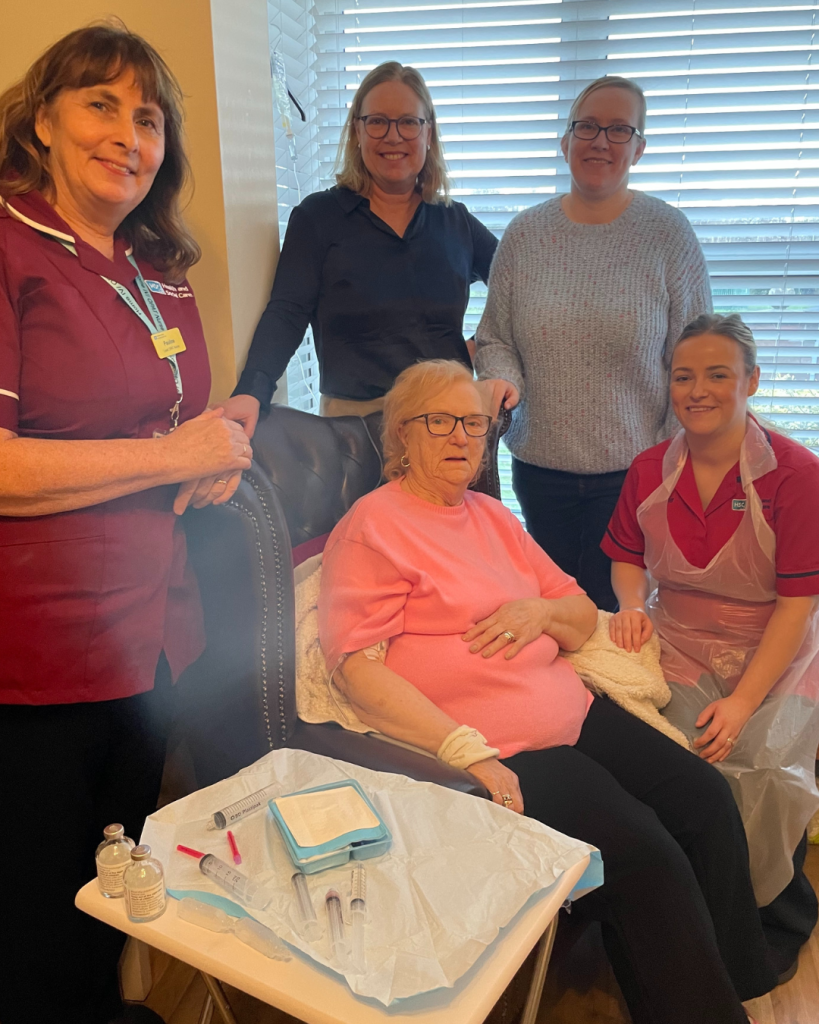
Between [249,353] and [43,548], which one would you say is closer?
[43,548]

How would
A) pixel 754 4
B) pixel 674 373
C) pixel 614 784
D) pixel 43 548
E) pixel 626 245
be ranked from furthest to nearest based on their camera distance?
pixel 754 4
pixel 626 245
pixel 674 373
pixel 614 784
pixel 43 548

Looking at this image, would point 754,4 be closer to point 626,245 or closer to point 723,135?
point 723,135

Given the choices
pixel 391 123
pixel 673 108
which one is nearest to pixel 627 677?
pixel 391 123

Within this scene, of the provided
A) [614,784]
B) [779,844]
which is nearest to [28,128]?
[614,784]

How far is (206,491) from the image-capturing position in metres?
1.41

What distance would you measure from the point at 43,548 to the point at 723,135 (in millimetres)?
2417

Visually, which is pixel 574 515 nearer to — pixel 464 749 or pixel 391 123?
pixel 464 749

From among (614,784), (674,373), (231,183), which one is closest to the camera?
(614,784)

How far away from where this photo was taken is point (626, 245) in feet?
6.92

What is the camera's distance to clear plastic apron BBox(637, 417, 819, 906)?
63.8 inches

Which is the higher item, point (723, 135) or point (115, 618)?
point (723, 135)

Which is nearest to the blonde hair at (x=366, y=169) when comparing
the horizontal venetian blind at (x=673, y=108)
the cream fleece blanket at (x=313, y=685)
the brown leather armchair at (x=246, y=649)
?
the horizontal venetian blind at (x=673, y=108)

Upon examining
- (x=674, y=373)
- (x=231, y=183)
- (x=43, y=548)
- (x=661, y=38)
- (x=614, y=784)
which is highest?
(x=661, y=38)

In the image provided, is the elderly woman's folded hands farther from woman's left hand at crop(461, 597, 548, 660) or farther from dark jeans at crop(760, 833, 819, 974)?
dark jeans at crop(760, 833, 819, 974)
